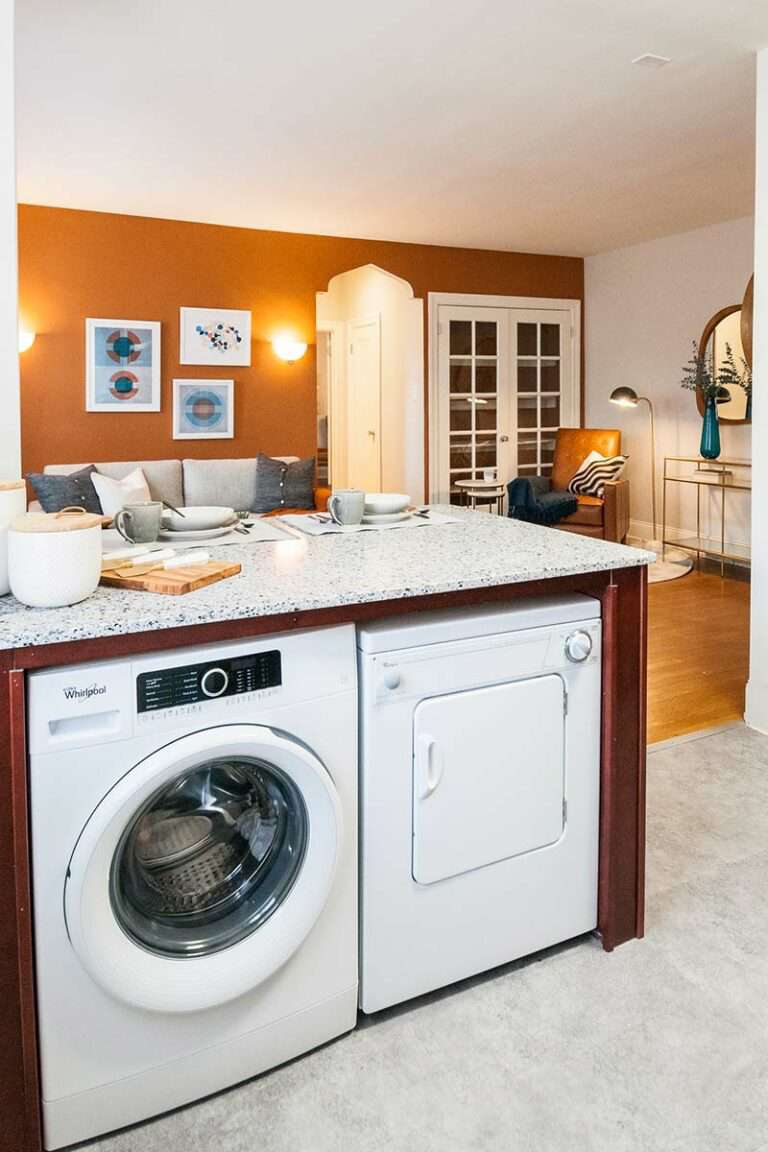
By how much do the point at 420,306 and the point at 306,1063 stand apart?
638cm

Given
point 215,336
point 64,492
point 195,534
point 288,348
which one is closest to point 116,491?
point 64,492

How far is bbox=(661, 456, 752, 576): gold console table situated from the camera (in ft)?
20.6

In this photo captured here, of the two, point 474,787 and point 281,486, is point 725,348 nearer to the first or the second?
point 281,486

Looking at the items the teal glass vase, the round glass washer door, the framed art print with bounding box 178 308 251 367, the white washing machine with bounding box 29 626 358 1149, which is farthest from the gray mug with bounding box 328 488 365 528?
the teal glass vase

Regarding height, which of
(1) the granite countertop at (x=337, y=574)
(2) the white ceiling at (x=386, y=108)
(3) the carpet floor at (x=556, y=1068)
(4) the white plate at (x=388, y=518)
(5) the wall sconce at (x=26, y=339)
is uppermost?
(2) the white ceiling at (x=386, y=108)

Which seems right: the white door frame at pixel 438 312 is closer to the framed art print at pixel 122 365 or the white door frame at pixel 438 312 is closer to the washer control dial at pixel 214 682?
the framed art print at pixel 122 365

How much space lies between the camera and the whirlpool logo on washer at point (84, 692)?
133cm

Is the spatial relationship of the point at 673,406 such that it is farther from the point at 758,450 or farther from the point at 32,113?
the point at 32,113

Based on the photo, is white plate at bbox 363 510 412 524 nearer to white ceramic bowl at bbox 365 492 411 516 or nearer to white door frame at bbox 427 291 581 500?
white ceramic bowl at bbox 365 492 411 516

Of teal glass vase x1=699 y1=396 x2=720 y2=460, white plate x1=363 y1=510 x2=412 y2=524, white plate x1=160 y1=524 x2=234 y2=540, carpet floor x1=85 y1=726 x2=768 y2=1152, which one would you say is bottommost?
carpet floor x1=85 y1=726 x2=768 y2=1152

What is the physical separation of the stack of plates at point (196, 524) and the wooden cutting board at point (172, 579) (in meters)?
0.47

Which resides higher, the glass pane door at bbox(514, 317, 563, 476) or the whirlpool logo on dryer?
the glass pane door at bbox(514, 317, 563, 476)

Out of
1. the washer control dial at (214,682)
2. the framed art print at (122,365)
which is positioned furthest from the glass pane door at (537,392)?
the washer control dial at (214,682)

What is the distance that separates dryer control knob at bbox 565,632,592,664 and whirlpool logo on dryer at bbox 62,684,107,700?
0.95 metres
